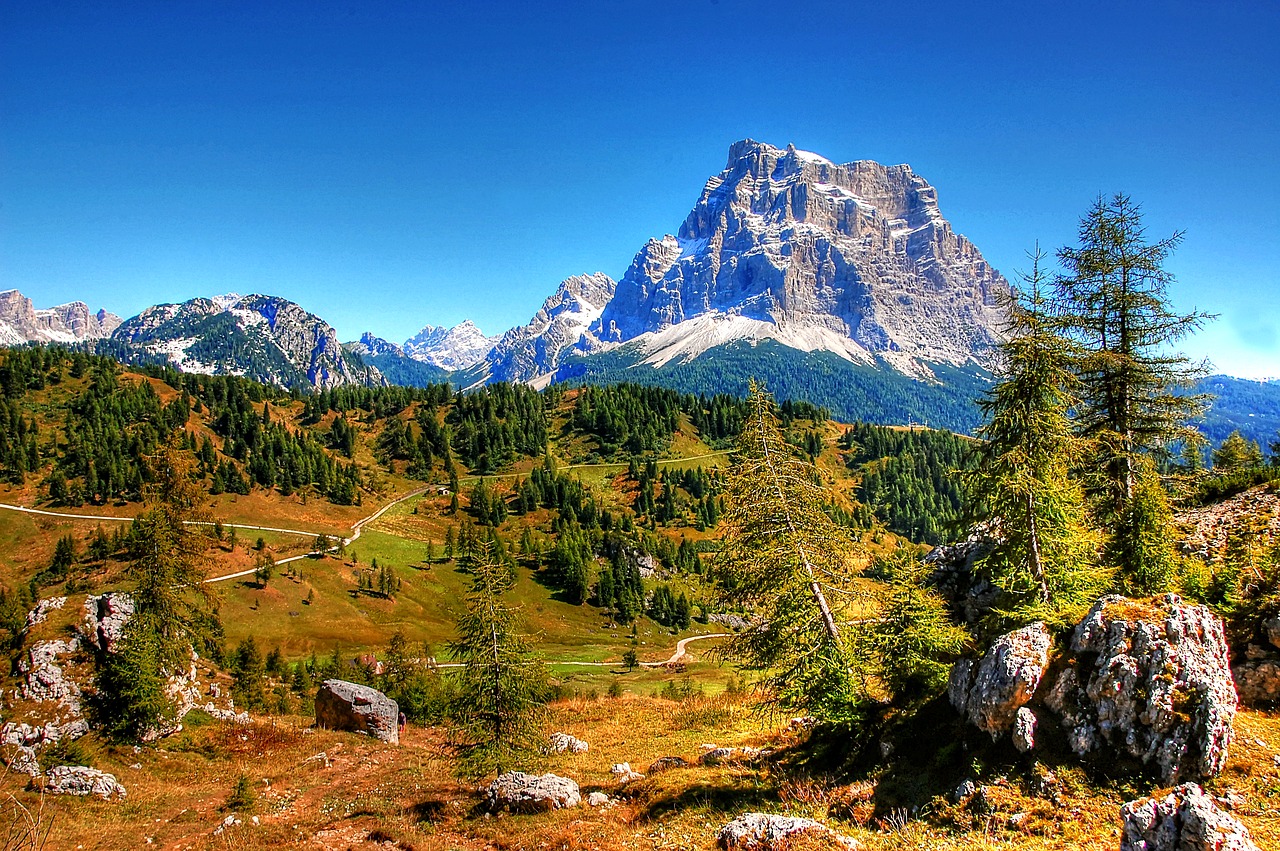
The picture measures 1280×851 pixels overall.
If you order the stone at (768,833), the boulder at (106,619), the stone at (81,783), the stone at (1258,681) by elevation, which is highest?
the stone at (1258,681)

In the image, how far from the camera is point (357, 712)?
157ft

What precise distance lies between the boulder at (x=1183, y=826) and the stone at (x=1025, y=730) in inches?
176

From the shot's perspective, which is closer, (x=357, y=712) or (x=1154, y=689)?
(x=1154, y=689)

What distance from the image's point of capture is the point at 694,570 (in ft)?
470

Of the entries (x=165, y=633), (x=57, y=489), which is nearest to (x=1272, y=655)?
(x=165, y=633)

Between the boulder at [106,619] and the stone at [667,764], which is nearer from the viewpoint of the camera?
the stone at [667,764]

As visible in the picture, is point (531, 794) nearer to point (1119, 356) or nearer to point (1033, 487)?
point (1033, 487)

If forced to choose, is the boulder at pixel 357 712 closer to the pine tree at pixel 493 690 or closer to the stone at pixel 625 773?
the pine tree at pixel 493 690

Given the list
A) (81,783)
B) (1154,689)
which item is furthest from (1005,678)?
(81,783)

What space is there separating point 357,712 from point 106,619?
1820cm

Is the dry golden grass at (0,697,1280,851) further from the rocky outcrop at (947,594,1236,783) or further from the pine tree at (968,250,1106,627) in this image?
the pine tree at (968,250,1106,627)

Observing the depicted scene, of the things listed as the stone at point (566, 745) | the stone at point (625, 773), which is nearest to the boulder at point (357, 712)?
the stone at point (566, 745)

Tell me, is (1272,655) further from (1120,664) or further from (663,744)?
(663,744)

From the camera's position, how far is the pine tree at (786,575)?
21.7 metres
